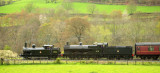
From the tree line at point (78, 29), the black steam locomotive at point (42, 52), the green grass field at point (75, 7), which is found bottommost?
the black steam locomotive at point (42, 52)

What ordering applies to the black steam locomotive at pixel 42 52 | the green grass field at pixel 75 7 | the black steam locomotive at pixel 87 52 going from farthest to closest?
the green grass field at pixel 75 7
the black steam locomotive at pixel 42 52
the black steam locomotive at pixel 87 52

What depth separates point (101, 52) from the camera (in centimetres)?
4200

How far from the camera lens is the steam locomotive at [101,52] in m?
41.1

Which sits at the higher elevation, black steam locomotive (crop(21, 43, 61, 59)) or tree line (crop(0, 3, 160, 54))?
tree line (crop(0, 3, 160, 54))

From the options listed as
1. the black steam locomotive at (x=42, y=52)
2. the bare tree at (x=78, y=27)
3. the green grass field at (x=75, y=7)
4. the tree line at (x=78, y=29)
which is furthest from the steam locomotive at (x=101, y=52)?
the green grass field at (x=75, y=7)

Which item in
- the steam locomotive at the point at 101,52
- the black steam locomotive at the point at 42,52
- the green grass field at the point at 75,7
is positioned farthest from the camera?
the green grass field at the point at 75,7

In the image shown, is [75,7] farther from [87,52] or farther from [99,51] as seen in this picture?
[99,51]

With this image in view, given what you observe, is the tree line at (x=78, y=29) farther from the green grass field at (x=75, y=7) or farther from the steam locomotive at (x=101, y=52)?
the steam locomotive at (x=101, y=52)

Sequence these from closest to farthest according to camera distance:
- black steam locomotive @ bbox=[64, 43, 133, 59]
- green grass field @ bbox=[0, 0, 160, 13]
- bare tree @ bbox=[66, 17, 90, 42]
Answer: black steam locomotive @ bbox=[64, 43, 133, 59] < bare tree @ bbox=[66, 17, 90, 42] < green grass field @ bbox=[0, 0, 160, 13]

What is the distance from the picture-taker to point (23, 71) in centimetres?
2830

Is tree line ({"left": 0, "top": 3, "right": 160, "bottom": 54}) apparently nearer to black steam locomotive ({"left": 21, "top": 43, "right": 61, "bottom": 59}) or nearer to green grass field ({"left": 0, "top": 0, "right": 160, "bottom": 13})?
green grass field ({"left": 0, "top": 0, "right": 160, "bottom": 13})

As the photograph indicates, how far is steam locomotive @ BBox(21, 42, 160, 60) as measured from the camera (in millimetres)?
41094

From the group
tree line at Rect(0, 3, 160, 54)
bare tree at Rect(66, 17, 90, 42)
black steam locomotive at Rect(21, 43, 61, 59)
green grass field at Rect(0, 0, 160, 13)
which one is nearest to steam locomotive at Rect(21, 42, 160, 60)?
black steam locomotive at Rect(21, 43, 61, 59)

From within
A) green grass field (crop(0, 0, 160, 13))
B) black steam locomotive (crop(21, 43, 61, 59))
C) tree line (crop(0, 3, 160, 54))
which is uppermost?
green grass field (crop(0, 0, 160, 13))
